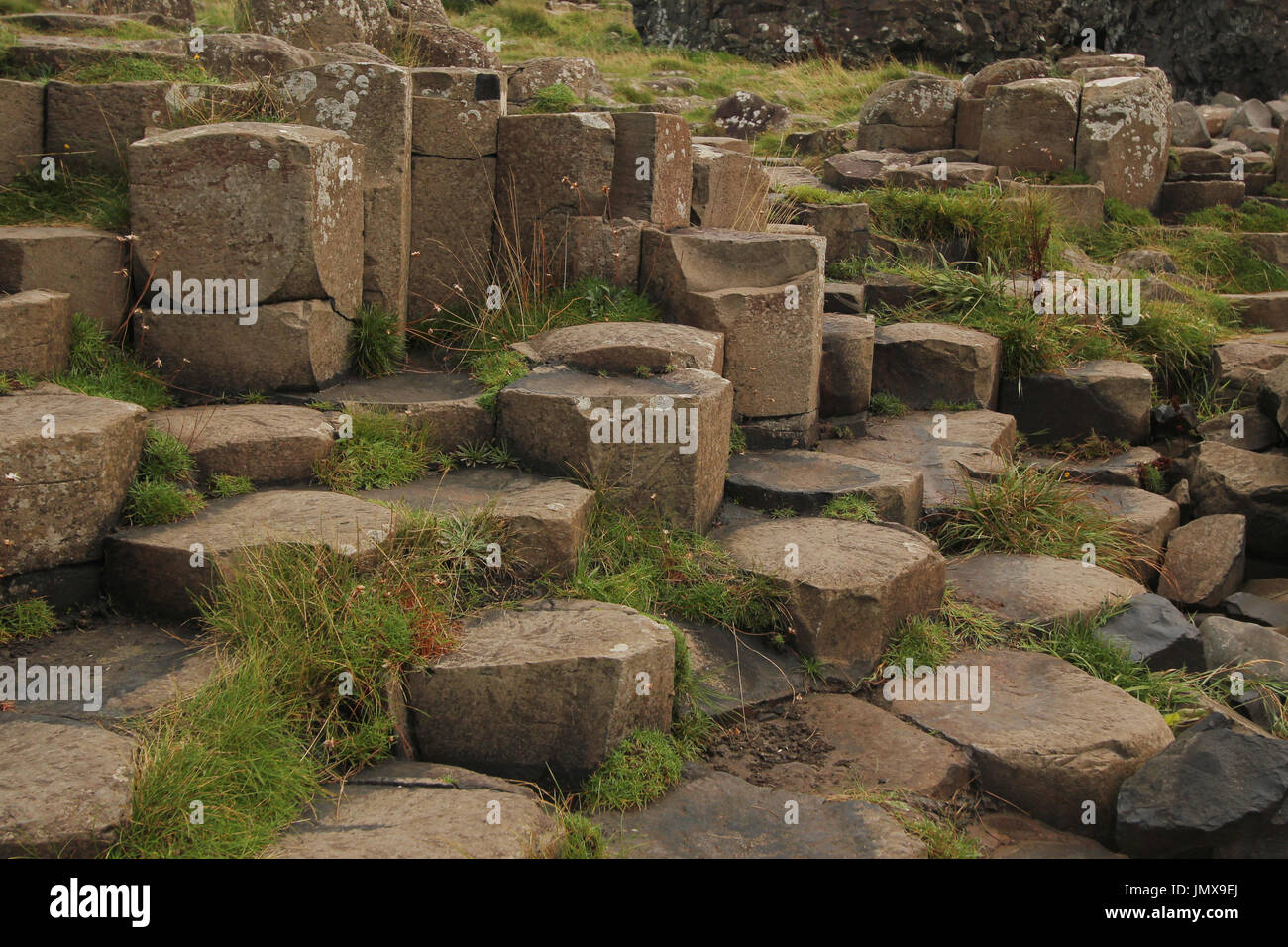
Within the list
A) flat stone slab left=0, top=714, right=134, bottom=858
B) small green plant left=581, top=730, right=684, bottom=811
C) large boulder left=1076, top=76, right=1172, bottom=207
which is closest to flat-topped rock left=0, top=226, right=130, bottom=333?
flat stone slab left=0, top=714, right=134, bottom=858

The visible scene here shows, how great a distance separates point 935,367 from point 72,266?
4.81m

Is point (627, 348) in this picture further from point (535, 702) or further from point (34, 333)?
point (34, 333)

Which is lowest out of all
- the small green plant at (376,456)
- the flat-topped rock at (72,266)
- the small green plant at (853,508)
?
the small green plant at (853,508)

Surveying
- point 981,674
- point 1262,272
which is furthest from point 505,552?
point 1262,272

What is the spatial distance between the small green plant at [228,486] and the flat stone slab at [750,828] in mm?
2068

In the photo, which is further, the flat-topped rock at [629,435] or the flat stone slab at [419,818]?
the flat-topped rock at [629,435]

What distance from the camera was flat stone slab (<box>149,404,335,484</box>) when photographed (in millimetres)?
4980

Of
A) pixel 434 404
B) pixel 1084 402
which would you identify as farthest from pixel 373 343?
pixel 1084 402

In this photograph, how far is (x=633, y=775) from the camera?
4121 millimetres

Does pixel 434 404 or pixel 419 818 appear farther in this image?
pixel 434 404

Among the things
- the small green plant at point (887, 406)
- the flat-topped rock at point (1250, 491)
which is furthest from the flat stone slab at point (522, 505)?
the flat-topped rock at point (1250, 491)

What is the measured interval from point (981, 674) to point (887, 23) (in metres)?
14.5

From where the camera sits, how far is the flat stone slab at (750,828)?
382 cm

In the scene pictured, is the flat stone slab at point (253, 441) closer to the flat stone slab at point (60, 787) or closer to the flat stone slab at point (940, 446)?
the flat stone slab at point (60, 787)
